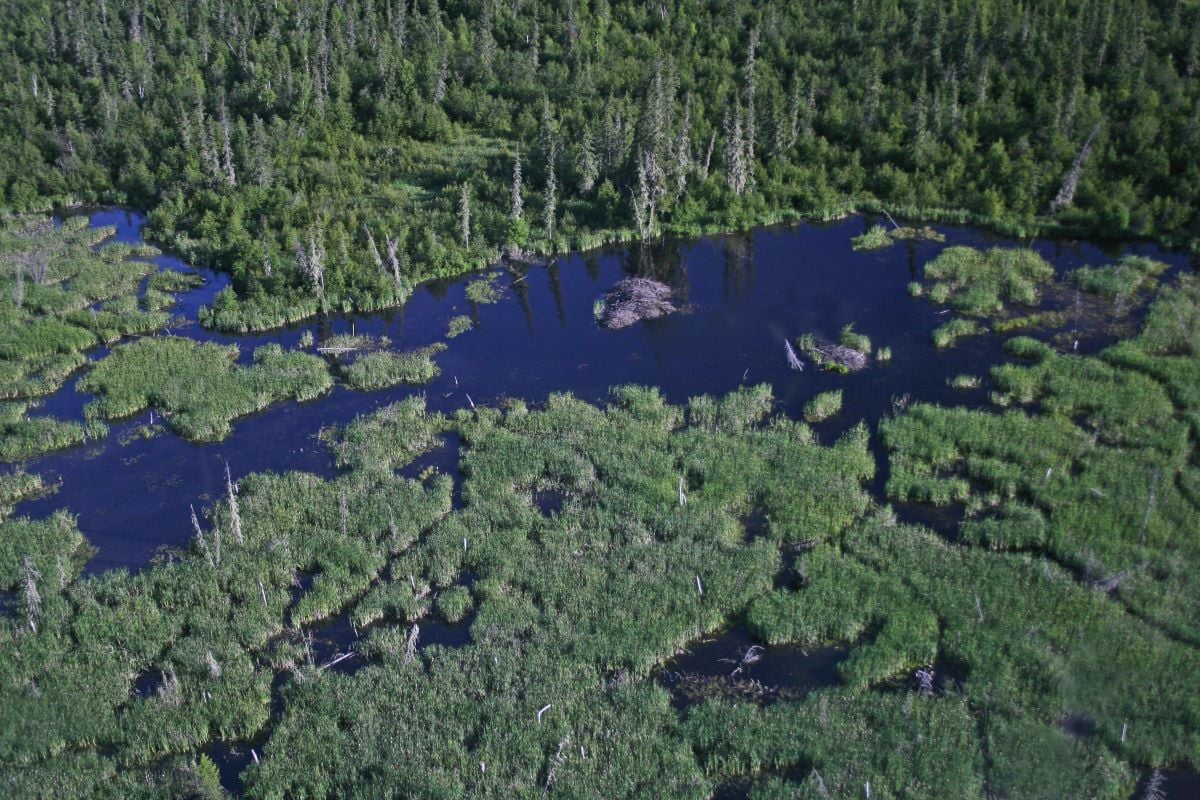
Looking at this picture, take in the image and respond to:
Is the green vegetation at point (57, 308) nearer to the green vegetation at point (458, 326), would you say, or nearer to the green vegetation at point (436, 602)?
the green vegetation at point (436, 602)

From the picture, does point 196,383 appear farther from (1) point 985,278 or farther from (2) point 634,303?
(1) point 985,278

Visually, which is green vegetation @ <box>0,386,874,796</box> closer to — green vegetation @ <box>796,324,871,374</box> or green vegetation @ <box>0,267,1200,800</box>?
green vegetation @ <box>0,267,1200,800</box>

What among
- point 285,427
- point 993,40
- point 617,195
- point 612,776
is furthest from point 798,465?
point 993,40

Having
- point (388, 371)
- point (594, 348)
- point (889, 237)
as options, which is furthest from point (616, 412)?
point (889, 237)

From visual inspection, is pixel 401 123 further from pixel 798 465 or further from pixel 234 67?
pixel 798 465

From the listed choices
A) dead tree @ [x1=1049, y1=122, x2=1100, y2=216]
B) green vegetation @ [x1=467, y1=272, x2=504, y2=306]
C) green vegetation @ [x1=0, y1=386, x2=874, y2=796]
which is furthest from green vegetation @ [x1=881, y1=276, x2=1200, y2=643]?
green vegetation @ [x1=467, y1=272, x2=504, y2=306]

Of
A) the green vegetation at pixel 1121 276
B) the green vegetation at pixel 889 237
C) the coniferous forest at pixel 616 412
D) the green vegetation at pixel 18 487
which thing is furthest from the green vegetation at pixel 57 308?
the green vegetation at pixel 1121 276
